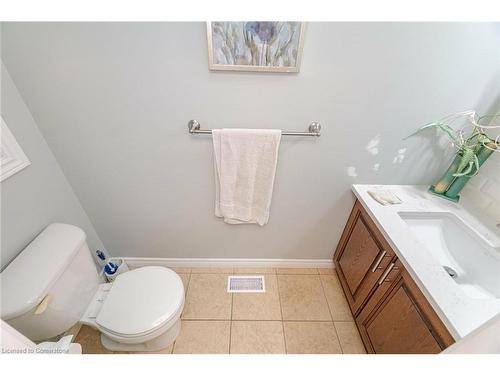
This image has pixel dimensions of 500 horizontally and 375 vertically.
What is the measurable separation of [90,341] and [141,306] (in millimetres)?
576

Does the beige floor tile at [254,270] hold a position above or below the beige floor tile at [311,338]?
above

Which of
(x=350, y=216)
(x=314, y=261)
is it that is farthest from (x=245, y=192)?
(x=314, y=261)

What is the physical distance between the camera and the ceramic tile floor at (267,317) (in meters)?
1.25

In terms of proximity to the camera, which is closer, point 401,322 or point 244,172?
point 401,322

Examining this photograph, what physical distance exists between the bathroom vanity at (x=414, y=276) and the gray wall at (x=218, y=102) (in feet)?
0.71

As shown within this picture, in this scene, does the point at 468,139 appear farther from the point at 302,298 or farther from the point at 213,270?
the point at 213,270

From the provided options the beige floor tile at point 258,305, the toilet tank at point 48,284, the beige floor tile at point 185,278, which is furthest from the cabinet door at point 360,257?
the toilet tank at point 48,284

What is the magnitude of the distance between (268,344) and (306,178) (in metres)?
1.02

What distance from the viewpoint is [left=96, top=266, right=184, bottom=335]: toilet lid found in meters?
0.97

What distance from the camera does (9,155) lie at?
2.89 ft

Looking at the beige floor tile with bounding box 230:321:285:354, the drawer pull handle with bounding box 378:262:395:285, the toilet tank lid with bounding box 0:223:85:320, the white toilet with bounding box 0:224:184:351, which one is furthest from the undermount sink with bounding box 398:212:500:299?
the toilet tank lid with bounding box 0:223:85:320

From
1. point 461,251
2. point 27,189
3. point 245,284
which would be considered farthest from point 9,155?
point 461,251

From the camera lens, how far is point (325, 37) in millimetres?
847

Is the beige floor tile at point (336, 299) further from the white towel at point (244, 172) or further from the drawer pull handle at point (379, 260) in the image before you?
the white towel at point (244, 172)
